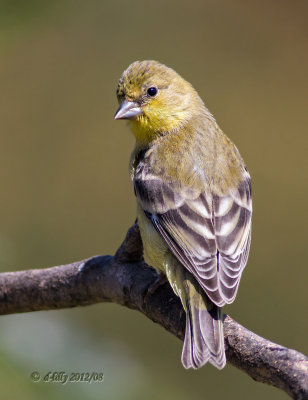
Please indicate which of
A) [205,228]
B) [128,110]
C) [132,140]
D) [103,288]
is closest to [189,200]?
[205,228]

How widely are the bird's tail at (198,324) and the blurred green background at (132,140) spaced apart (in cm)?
113

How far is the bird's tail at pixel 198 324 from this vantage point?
227cm

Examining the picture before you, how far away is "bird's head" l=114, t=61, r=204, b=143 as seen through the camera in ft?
10.6

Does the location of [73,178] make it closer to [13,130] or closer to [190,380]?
[13,130]

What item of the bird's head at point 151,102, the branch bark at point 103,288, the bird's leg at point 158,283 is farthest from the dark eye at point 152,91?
the bird's leg at point 158,283

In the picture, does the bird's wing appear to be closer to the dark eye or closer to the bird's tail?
the bird's tail

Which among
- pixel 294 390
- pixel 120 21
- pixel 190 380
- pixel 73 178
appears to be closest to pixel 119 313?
pixel 190 380

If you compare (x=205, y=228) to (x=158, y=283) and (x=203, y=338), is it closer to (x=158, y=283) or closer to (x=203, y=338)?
(x=158, y=283)

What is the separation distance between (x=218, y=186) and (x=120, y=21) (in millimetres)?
3358

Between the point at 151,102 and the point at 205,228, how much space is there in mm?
819

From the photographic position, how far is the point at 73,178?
211 inches

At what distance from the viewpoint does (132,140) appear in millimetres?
5430

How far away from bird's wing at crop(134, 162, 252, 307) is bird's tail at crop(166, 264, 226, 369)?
0.07 m

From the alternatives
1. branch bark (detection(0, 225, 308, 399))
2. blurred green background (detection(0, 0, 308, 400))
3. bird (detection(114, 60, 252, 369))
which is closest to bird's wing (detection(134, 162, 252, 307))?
bird (detection(114, 60, 252, 369))
